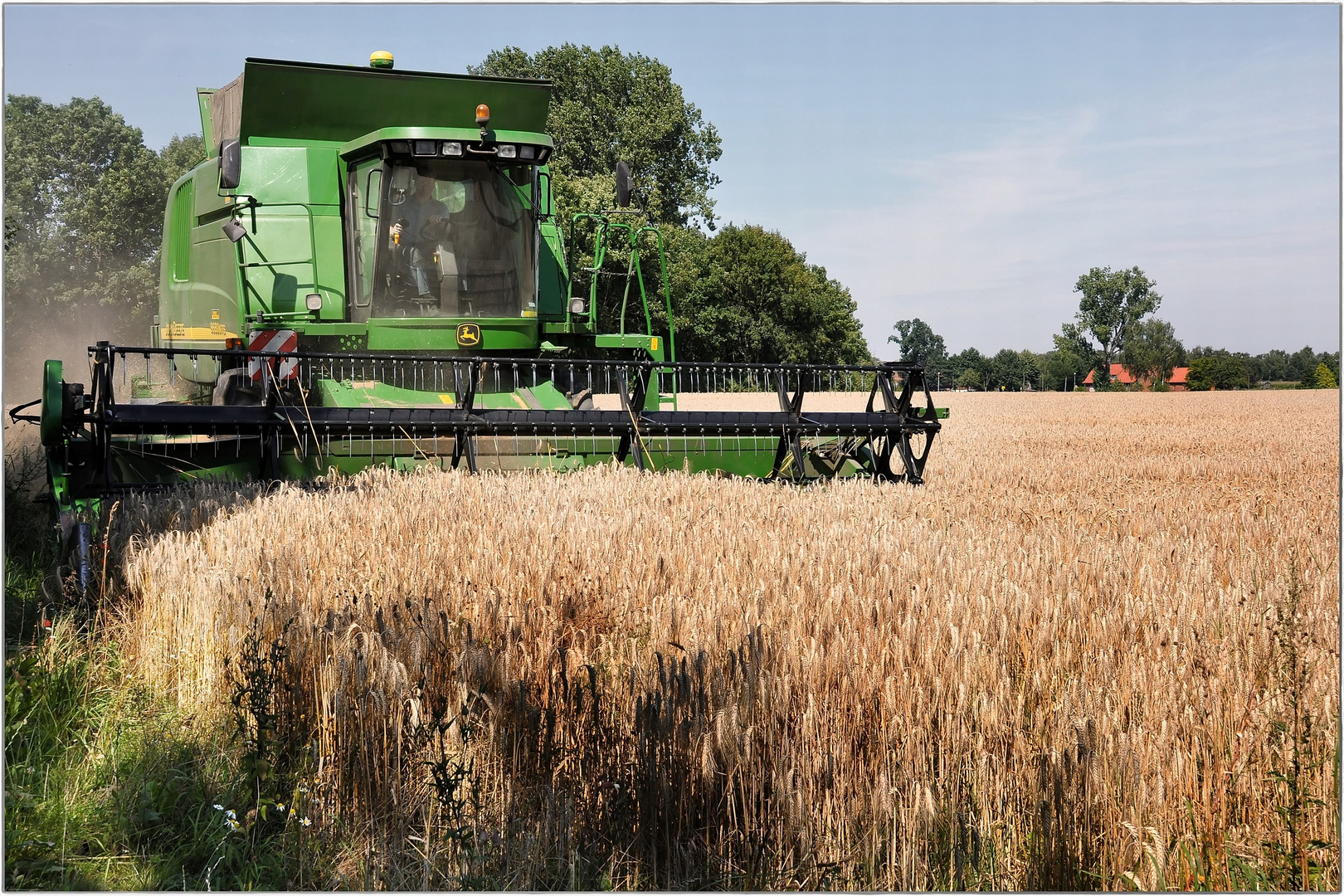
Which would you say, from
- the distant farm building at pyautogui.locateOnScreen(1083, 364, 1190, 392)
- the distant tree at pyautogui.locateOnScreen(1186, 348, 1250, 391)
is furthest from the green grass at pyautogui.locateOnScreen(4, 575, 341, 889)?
the distant farm building at pyautogui.locateOnScreen(1083, 364, 1190, 392)

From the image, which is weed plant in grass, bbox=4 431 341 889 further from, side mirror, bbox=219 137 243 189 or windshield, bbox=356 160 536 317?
windshield, bbox=356 160 536 317

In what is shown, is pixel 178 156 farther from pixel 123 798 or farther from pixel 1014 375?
pixel 1014 375

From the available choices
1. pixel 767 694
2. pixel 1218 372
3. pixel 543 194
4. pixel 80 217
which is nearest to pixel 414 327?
pixel 543 194

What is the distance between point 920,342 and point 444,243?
134 m

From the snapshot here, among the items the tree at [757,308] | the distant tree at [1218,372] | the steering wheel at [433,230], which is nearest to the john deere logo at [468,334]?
the steering wheel at [433,230]

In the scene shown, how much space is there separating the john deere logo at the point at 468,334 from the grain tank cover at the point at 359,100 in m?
2.09

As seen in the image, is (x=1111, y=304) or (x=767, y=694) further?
(x=1111, y=304)

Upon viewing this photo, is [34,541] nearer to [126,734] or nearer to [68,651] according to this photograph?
[68,651]

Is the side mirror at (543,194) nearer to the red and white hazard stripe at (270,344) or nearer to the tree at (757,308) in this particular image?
the red and white hazard stripe at (270,344)

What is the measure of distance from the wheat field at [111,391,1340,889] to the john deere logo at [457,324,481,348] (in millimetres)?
3232

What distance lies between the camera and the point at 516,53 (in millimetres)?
46438

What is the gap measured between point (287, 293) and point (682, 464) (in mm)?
3513

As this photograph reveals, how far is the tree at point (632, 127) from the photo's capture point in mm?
42688

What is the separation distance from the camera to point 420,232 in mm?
8102
